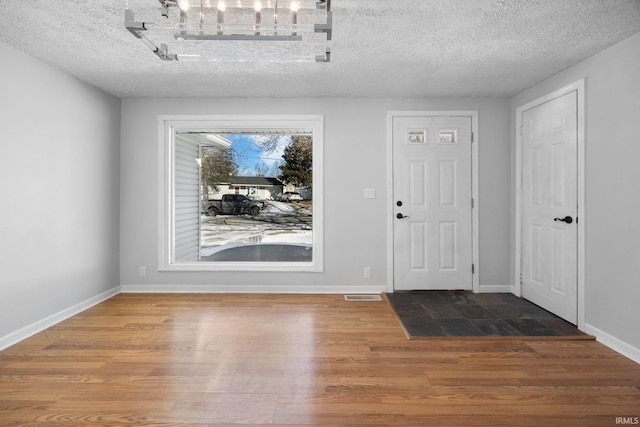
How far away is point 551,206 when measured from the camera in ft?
11.6

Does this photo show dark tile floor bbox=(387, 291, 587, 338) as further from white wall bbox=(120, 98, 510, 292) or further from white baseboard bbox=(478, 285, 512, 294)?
white wall bbox=(120, 98, 510, 292)

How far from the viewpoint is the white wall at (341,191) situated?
4.32 m

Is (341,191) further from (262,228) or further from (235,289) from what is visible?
(235,289)

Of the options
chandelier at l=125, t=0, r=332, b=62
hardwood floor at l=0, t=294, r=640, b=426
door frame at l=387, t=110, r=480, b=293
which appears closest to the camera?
hardwood floor at l=0, t=294, r=640, b=426

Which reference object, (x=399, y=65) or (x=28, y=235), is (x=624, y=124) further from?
(x=28, y=235)

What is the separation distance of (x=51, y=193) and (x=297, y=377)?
2886 millimetres

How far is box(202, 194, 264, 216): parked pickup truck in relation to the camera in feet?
15.4

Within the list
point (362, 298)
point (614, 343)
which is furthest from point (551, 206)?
point (362, 298)

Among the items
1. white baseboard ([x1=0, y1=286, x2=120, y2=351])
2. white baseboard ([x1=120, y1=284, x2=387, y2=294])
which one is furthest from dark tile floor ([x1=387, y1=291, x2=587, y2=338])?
white baseboard ([x1=0, y1=286, x2=120, y2=351])

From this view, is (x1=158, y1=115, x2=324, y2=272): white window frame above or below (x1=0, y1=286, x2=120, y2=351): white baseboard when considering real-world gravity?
above

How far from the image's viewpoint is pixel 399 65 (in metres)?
3.27

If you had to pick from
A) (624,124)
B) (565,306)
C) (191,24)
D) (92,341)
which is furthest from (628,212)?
(92,341)

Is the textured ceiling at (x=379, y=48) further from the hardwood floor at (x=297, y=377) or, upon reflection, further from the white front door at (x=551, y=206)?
the hardwood floor at (x=297, y=377)

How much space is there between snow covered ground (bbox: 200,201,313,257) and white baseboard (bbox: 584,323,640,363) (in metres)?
3.02
